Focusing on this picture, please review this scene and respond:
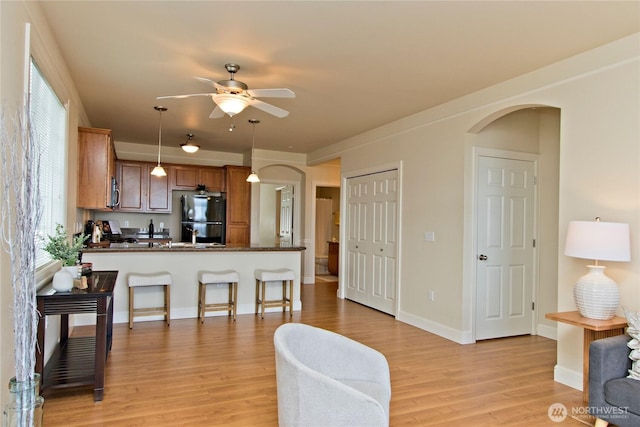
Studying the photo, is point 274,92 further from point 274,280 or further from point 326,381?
→ point 274,280

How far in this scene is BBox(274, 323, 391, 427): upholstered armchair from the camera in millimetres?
1764

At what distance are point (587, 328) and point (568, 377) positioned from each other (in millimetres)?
792

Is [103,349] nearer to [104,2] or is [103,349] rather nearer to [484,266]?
[104,2]

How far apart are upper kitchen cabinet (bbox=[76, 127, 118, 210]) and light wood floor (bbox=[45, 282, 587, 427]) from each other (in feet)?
4.87

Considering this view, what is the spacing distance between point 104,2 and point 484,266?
4.28m

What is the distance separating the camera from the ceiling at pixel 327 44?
2668mm

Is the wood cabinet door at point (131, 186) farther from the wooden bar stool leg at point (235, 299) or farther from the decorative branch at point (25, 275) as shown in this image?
the decorative branch at point (25, 275)

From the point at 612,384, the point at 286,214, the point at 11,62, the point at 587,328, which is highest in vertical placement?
the point at 11,62

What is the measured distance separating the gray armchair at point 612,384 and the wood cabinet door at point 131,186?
701 centimetres

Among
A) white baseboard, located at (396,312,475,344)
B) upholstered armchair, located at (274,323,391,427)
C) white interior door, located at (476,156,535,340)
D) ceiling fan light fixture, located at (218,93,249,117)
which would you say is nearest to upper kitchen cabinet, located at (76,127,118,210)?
ceiling fan light fixture, located at (218,93,249,117)

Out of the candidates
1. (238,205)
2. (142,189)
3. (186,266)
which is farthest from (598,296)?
(142,189)

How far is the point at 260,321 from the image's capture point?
5.21 meters

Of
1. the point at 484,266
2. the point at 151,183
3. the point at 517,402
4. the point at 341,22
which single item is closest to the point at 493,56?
the point at 341,22

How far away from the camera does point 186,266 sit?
5.38 metres
